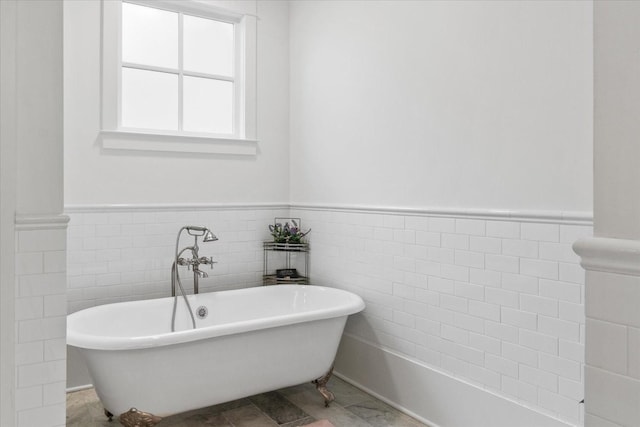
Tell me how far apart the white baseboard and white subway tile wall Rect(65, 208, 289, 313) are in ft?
3.47

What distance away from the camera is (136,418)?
7.60 feet

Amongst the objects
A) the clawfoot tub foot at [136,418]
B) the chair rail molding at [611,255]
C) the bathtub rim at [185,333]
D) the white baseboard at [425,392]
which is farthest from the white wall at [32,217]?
the white baseboard at [425,392]

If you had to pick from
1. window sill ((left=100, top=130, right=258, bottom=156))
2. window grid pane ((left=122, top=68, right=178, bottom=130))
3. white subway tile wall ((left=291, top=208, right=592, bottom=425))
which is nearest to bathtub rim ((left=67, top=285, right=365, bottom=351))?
white subway tile wall ((left=291, top=208, right=592, bottom=425))

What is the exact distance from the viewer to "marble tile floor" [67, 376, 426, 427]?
8.84 feet

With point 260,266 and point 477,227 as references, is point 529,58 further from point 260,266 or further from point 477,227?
point 260,266

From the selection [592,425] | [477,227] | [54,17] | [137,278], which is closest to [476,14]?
[477,227]

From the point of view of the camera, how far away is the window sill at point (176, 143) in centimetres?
323

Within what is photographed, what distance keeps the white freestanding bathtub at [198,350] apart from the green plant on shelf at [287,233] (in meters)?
0.57

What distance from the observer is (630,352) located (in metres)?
0.87

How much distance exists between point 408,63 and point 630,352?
229 centimetres

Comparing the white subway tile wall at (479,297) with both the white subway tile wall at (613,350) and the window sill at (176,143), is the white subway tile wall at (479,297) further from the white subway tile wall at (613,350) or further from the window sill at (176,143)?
the white subway tile wall at (613,350)

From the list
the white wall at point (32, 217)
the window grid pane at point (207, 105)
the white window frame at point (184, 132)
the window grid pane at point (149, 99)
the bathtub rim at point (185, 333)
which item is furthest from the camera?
the window grid pane at point (207, 105)

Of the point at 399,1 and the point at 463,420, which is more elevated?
the point at 399,1

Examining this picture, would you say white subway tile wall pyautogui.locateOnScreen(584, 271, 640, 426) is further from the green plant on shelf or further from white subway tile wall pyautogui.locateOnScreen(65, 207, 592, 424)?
the green plant on shelf
